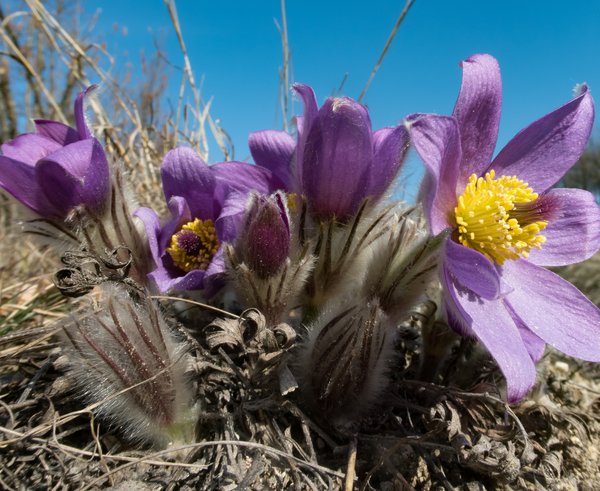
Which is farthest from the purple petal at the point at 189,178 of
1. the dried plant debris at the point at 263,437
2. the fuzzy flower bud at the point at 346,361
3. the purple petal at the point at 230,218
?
the fuzzy flower bud at the point at 346,361

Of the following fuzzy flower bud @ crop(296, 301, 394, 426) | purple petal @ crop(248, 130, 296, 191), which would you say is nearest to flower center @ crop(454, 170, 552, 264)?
fuzzy flower bud @ crop(296, 301, 394, 426)

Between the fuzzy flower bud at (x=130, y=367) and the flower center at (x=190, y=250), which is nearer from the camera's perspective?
the fuzzy flower bud at (x=130, y=367)

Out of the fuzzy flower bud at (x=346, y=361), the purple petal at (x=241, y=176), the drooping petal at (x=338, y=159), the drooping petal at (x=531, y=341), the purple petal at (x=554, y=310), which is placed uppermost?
the drooping petal at (x=338, y=159)

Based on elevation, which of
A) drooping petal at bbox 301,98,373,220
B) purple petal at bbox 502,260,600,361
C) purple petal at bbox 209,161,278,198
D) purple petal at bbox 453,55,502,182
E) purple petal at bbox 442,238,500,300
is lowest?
purple petal at bbox 502,260,600,361

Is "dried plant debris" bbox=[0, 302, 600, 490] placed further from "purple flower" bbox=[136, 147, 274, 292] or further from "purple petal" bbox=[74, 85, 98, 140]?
"purple petal" bbox=[74, 85, 98, 140]

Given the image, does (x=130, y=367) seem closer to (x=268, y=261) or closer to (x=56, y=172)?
(x=268, y=261)

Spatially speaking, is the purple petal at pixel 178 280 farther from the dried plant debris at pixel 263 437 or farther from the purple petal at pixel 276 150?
the purple petal at pixel 276 150
